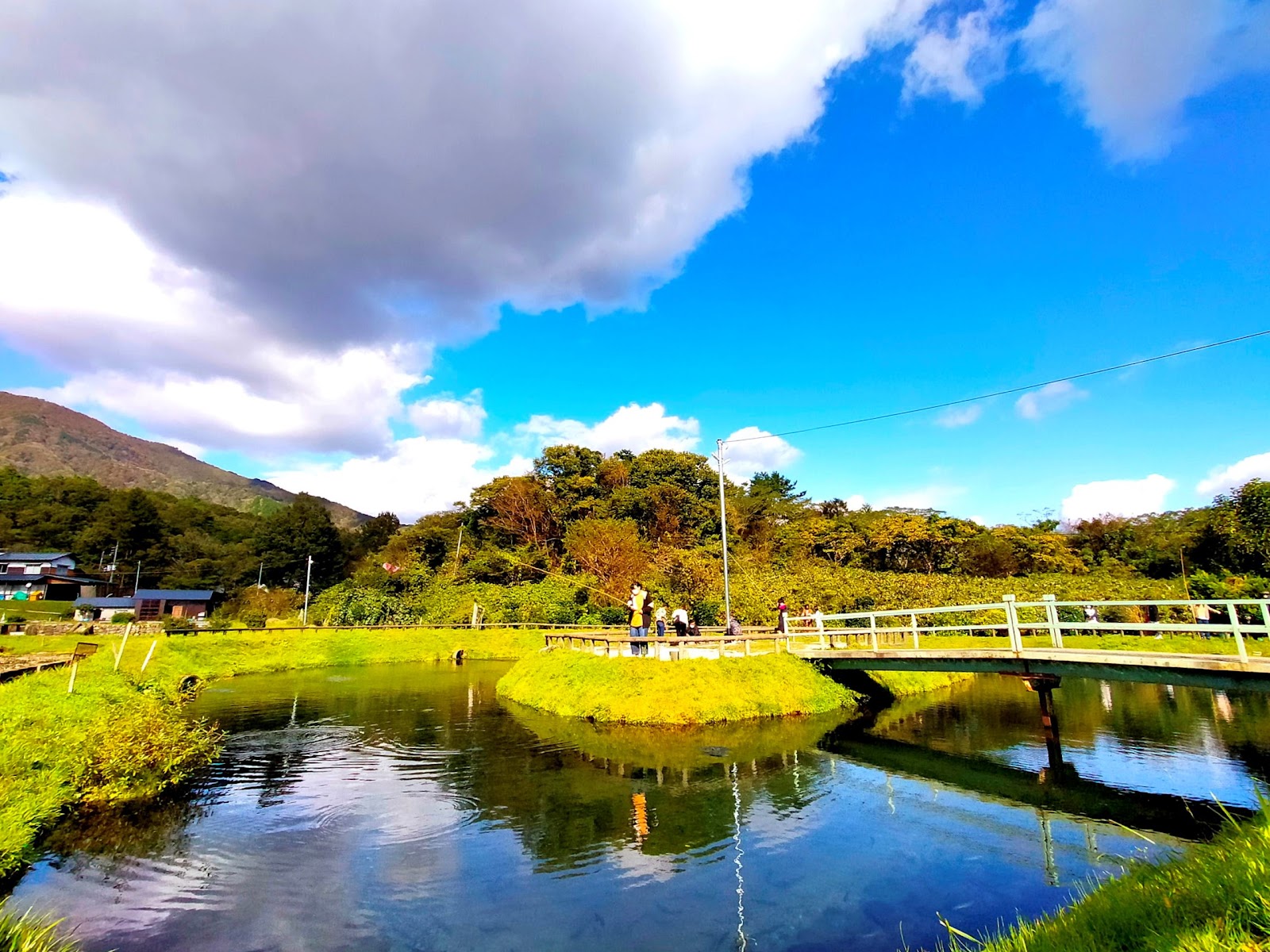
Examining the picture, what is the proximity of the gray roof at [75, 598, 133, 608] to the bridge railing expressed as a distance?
6200 centimetres

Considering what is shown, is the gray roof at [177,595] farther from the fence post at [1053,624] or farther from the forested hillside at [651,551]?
the fence post at [1053,624]

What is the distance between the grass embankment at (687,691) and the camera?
68.9 feet

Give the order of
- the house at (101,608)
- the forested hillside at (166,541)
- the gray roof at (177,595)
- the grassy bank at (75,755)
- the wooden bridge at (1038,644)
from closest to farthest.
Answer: the grassy bank at (75,755), the wooden bridge at (1038,644), the house at (101,608), the gray roof at (177,595), the forested hillside at (166,541)

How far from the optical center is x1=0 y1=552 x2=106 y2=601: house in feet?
Result: 226

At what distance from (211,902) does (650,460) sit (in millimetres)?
63472

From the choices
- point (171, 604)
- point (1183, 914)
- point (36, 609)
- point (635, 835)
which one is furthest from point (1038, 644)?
point (36, 609)

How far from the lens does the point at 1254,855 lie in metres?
5.41

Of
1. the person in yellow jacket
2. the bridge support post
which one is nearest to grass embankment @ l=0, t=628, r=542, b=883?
the person in yellow jacket

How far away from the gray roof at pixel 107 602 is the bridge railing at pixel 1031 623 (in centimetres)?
6200

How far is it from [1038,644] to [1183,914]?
22.3 m

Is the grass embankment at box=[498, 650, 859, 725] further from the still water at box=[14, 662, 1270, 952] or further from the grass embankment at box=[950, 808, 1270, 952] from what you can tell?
the grass embankment at box=[950, 808, 1270, 952]

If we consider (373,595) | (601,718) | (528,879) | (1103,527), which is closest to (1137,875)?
(528,879)

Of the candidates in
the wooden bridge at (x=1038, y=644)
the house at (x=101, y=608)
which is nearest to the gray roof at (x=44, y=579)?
the house at (x=101, y=608)

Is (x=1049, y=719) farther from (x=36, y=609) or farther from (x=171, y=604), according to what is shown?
(x=36, y=609)
